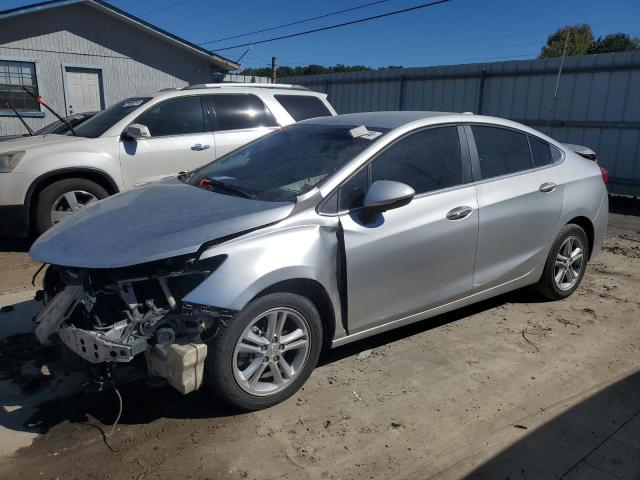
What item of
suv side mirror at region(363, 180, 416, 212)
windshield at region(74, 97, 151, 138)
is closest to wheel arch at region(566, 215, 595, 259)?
suv side mirror at region(363, 180, 416, 212)

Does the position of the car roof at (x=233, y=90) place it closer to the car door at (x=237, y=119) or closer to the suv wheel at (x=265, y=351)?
the car door at (x=237, y=119)

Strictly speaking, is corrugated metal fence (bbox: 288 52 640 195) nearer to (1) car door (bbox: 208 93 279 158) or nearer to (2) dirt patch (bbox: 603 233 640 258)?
(2) dirt patch (bbox: 603 233 640 258)

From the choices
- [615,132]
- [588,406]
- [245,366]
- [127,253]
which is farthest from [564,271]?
[615,132]

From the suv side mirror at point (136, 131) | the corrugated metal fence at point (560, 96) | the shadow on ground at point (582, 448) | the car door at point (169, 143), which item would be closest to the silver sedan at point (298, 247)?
the shadow on ground at point (582, 448)

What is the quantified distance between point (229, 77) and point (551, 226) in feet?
57.6

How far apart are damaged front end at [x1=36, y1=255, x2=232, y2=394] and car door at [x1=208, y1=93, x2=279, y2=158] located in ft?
13.8

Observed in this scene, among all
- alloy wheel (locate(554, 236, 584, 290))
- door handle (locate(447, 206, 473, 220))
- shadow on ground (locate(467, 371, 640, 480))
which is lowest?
shadow on ground (locate(467, 371, 640, 480))

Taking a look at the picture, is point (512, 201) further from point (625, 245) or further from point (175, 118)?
point (175, 118)

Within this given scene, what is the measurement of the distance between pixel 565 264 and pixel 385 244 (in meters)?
2.28

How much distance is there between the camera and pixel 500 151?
4254 mm

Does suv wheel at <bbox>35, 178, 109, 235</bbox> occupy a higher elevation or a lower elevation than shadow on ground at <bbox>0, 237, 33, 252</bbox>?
higher

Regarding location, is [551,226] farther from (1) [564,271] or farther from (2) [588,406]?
(2) [588,406]

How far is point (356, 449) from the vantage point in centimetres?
282

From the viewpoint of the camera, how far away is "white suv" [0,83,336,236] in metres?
5.85
